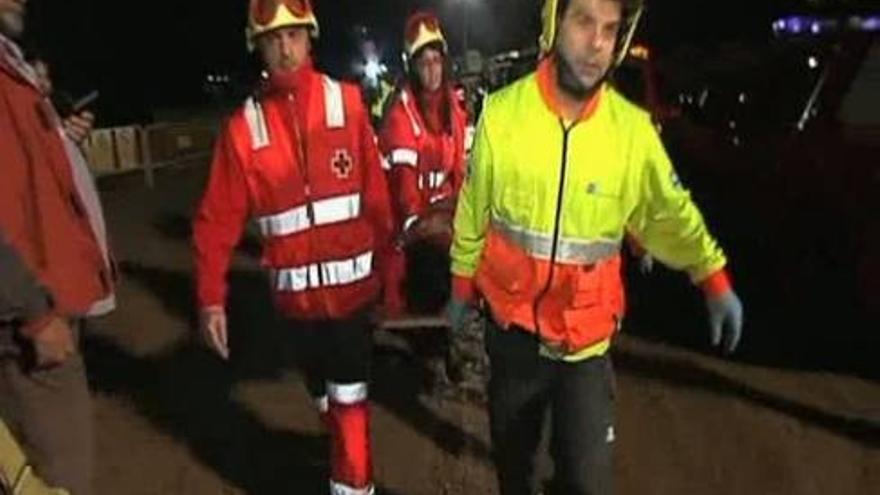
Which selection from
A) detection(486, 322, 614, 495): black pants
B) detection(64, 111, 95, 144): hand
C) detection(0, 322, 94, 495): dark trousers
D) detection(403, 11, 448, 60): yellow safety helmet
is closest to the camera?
detection(0, 322, 94, 495): dark trousers

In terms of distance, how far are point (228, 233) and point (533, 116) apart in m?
1.54

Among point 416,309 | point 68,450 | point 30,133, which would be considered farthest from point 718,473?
point 30,133

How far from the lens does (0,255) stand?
369 cm

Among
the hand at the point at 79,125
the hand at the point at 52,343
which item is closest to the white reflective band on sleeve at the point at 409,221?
the hand at the point at 79,125

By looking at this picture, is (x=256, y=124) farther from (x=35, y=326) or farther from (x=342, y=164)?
(x=35, y=326)

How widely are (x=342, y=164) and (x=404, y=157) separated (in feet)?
7.41

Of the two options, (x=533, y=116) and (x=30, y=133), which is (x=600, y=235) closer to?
(x=533, y=116)

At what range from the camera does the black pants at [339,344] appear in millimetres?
5324

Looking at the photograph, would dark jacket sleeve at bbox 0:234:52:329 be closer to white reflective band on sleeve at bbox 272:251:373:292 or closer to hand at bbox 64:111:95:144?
hand at bbox 64:111:95:144

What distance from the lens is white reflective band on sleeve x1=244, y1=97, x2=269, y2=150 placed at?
5129mm

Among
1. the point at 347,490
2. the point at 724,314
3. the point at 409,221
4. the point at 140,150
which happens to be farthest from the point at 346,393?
the point at 140,150

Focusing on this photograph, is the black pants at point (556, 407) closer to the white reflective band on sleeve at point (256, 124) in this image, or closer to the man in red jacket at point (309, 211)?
the man in red jacket at point (309, 211)

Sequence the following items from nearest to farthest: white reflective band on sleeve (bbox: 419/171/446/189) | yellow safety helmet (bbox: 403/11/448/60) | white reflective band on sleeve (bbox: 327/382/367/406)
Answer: white reflective band on sleeve (bbox: 327/382/367/406)
yellow safety helmet (bbox: 403/11/448/60)
white reflective band on sleeve (bbox: 419/171/446/189)

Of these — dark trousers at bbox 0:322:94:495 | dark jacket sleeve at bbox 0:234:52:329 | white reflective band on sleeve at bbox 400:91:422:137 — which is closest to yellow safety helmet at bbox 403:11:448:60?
white reflective band on sleeve at bbox 400:91:422:137
